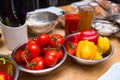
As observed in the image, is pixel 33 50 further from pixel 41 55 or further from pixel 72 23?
pixel 72 23

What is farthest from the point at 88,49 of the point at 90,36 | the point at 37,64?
the point at 37,64

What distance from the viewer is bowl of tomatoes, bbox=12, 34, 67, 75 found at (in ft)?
2.12

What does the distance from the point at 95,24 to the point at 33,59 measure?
487 millimetres

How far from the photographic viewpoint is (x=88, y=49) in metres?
0.70

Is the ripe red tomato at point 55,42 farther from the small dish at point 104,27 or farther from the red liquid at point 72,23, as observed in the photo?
the small dish at point 104,27

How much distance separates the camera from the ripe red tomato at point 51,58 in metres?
0.65

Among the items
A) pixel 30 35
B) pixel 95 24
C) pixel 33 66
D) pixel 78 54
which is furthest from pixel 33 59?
pixel 95 24

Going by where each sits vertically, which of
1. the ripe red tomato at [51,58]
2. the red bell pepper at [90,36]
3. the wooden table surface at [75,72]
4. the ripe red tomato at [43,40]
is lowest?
the wooden table surface at [75,72]

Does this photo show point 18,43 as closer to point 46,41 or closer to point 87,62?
point 46,41

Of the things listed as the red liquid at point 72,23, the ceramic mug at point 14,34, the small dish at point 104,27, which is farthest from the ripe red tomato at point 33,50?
the small dish at point 104,27

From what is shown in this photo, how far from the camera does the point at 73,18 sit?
0.87 m

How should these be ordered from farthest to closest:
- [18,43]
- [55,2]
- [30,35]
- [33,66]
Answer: [55,2] < [30,35] < [18,43] < [33,66]

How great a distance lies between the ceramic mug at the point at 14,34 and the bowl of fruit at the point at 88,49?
0.19 metres

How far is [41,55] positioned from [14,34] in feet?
0.52
